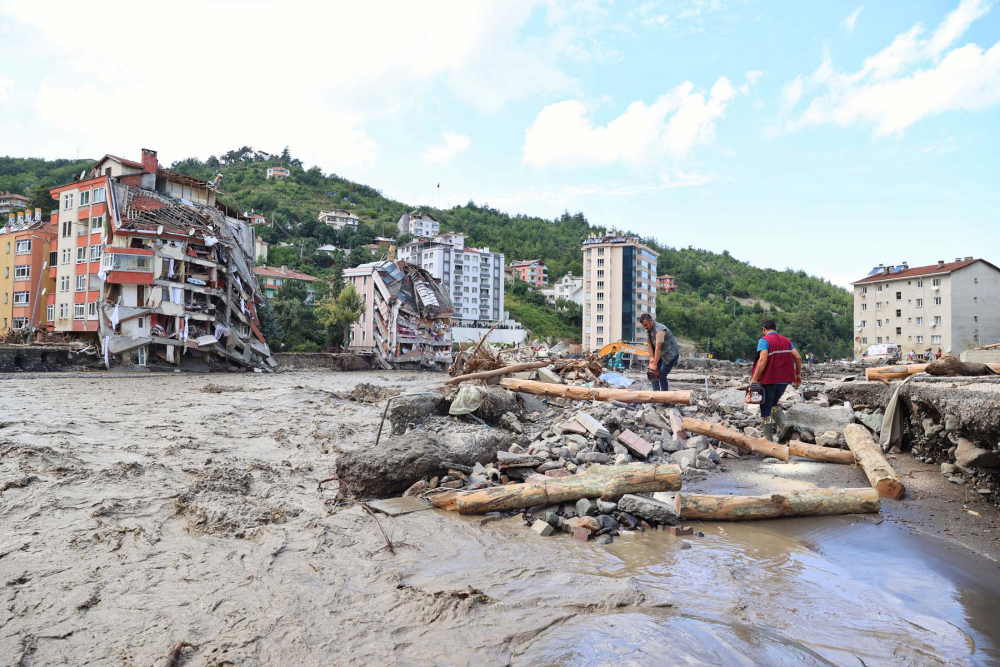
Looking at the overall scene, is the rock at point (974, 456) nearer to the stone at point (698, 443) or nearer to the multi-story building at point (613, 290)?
the stone at point (698, 443)

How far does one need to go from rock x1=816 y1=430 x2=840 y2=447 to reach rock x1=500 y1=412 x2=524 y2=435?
4646 millimetres

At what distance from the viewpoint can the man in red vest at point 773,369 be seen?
8.22 m

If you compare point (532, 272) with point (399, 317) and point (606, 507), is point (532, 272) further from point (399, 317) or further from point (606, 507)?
point (606, 507)

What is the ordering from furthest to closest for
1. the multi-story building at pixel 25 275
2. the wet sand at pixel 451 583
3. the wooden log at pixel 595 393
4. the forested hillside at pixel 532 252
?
the forested hillside at pixel 532 252
the multi-story building at pixel 25 275
the wooden log at pixel 595 393
the wet sand at pixel 451 583

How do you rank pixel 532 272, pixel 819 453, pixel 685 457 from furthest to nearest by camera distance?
1. pixel 532 272
2. pixel 685 457
3. pixel 819 453

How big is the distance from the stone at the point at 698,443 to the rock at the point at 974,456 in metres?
3.34

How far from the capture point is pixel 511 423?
9.52 meters

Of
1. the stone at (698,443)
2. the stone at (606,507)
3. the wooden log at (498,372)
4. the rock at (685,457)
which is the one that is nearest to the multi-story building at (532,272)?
the wooden log at (498,372)

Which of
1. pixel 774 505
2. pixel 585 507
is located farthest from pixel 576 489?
pixel 774 505

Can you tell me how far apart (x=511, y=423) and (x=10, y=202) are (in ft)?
315

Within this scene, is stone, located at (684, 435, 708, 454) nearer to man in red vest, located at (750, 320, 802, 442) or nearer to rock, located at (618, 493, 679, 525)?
man in red vest, located at (750, 320, 802, 442)

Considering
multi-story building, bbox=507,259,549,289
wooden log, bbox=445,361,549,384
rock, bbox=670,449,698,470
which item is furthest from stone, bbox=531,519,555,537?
multi-story building, bbox=507,259,549,289

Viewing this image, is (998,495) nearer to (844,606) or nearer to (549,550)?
(844,606)

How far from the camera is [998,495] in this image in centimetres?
543
